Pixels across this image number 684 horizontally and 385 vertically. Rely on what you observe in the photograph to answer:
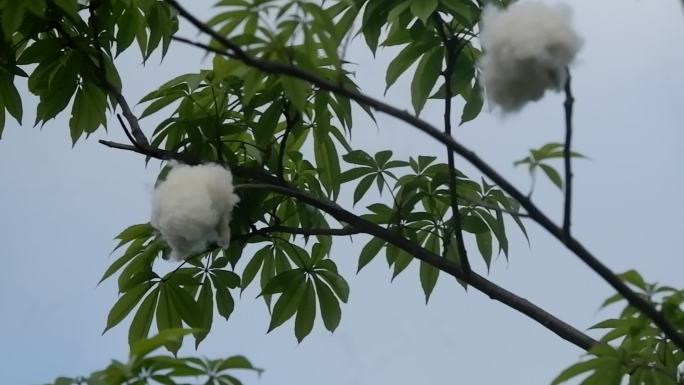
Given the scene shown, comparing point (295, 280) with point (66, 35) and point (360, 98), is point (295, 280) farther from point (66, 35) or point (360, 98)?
point (360, 98)

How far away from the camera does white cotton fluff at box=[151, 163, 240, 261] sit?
0.85 m

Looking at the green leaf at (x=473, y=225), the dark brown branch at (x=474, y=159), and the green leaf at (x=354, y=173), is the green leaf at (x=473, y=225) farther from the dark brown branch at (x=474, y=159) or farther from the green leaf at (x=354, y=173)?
the dark brown branch at (x=474, y=159)

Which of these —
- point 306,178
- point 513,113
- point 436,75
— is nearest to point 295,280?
point 306,178

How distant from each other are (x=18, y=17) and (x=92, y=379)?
1.91 ft

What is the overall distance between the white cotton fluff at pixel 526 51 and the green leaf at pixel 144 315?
2.05 feet

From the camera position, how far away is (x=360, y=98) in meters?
0.74

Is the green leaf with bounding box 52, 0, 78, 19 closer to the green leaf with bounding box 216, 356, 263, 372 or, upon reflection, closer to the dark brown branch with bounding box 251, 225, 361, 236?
the dark brown branch with bounding box 251, 225, 361, 236

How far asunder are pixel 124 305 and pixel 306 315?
23 cm

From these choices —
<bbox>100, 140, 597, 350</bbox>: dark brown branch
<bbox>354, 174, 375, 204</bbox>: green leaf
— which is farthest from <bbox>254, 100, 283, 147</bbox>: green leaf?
<bbox>354, 174, 375, 204</bbox>: green leaf

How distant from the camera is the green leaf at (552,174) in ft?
2.63

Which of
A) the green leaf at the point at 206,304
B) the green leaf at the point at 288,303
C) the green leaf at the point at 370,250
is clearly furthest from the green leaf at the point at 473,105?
the green leaf at the point at 206,304

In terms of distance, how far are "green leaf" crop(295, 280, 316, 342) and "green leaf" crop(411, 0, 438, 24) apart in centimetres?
42

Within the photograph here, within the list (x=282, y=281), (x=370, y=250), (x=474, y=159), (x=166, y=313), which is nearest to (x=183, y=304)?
(x=166, y=313)

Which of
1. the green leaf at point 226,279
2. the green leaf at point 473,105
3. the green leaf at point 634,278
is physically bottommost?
the green leaf at point 634,278
